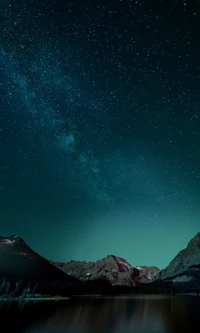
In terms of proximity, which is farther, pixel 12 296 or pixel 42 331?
pixel 12 296

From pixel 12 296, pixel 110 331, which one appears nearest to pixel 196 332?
pixel 110 331

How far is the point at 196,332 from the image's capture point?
36906 millimetres

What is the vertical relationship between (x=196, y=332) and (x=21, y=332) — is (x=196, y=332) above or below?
above

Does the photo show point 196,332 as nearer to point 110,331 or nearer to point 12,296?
point 110,331

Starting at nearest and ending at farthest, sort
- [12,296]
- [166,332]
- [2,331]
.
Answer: [2,331], [166,332], [12,296]

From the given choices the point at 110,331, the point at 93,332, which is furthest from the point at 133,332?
the point at 93,332

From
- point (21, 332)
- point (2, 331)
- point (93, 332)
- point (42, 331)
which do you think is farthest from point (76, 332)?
point (2, 331)

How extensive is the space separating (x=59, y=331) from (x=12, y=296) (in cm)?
17923

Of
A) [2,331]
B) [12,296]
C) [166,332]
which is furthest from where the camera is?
[12,296]

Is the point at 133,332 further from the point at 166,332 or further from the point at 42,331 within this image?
the point at 42,331

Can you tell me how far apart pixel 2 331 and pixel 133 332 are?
21444mm

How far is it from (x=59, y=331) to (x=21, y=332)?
7089 millimetres

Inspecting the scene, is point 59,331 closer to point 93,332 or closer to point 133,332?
point 93,332

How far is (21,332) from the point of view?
3678cm
